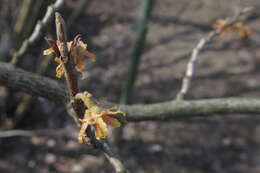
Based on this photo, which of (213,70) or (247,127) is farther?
(213,70)

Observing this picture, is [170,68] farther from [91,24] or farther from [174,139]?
[91,24]

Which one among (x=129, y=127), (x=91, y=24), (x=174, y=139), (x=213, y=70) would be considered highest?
(x=91, y=24)

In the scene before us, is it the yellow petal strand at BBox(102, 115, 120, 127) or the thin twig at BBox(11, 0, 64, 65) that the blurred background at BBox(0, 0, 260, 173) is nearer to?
the thin twig at BBox(11, 0, 64, 65)

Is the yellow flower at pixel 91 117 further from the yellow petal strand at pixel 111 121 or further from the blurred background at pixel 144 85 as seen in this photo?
the blurred background at pixel 144 85

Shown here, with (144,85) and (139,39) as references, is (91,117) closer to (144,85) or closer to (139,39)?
(139,39)

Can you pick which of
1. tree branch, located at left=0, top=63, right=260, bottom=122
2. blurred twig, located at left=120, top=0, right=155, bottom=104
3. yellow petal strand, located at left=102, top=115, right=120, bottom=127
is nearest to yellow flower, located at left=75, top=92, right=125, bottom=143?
yellow petal strand, located at left=102, top=115, right=120, bottom=127

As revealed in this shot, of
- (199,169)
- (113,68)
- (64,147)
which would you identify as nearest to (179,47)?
(113,68)

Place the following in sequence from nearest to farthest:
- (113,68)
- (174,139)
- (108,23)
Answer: (174,139), (113,68), (108,23)
